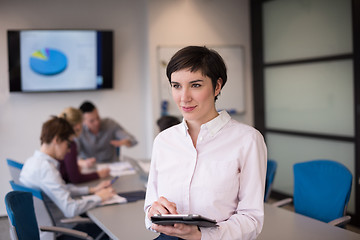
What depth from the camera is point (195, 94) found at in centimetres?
171

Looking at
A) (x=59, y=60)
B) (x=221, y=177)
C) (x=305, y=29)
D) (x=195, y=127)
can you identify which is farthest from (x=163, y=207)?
(x=59, y=60)

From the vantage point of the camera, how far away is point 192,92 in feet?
5.62

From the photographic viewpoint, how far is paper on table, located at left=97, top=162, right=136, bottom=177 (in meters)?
4.19

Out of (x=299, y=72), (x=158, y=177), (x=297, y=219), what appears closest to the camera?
(x=158, y=177)

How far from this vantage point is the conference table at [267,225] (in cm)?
234

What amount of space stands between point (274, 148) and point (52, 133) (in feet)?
12.1

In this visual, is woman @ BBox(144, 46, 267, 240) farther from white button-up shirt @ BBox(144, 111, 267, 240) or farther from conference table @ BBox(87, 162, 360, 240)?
conference table @ BBox(87, 162, 360, 240)

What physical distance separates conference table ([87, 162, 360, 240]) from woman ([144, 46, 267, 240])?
2.24ft

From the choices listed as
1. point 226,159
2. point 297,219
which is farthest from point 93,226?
point 226,159

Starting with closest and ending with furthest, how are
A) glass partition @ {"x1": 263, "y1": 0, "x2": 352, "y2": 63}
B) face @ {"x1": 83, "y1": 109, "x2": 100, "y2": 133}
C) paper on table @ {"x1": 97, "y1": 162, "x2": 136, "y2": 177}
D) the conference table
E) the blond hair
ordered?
the conference table < paper on table @ {"x1": 97, "y1": 162, "x2": 136, "y2": 177} < the blond hair < glass partition @ {"x1": 263, "y1": 0, "x2": 352, "y2": 63} < face @ {"x1": 83, "y1": 109, "x2": 100, "y2": 133}

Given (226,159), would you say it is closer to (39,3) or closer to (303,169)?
(303,169)

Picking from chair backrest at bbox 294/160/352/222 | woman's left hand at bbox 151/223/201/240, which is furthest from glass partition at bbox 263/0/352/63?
woman's left hand at bbox 151/223/201/240

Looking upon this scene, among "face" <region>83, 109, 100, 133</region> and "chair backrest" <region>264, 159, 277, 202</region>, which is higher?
"face" <region>83, 109, 100, 133</region>

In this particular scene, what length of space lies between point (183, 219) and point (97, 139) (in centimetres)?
368
